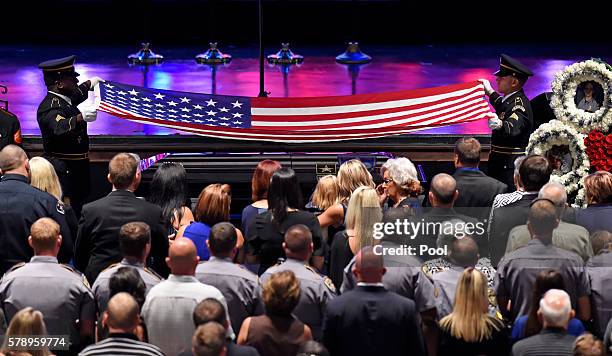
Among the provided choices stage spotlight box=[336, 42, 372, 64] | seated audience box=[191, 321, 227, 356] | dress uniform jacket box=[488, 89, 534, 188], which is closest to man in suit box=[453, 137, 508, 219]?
dress uniform jacket box=[488, 89, 534, 188]

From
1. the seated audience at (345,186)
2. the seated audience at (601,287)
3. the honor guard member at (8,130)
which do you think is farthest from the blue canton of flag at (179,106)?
the seated audience at (601,287)

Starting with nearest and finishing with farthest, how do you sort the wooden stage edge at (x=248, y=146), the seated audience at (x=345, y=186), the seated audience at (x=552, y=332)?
the seated audience at (x=552, y=332) < the seated audience at (x=345, y=186) < the wooden stage edge at (x=248, y=146)

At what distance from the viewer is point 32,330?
5.00 m

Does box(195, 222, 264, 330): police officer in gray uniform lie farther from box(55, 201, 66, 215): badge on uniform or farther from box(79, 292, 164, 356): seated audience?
box(55, 201, 66, 215): badge on uniform

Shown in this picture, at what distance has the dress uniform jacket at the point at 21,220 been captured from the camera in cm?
656

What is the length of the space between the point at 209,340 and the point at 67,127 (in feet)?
14.8

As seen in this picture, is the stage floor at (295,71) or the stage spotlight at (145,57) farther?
the stage spotlight at (145,57)

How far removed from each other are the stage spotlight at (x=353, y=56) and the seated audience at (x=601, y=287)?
8671 millimetres

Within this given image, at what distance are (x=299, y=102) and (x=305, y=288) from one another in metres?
3.97

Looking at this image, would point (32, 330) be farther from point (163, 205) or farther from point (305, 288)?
point (163, 205)

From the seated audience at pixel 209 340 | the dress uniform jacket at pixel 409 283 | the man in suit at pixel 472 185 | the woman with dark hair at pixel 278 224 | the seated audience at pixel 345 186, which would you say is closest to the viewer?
the seated audience at pixel 209 340

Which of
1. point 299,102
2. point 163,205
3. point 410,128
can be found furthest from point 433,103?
point 163,205

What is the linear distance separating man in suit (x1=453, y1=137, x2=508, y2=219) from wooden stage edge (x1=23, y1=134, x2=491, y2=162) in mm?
2319

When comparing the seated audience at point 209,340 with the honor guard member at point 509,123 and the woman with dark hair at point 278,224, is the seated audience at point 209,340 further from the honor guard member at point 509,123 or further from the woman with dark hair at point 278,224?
the honor guard member at point 509,123
